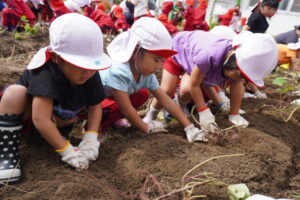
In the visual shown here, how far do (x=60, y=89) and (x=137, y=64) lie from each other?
587 mm

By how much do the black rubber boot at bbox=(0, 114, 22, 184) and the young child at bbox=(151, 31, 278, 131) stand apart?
1160 mm

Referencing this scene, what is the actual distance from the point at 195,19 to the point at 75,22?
5207 mm

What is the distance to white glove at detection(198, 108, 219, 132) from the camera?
184 centimetres

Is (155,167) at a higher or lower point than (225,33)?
lower

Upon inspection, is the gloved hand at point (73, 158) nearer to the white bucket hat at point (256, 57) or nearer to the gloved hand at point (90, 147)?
the gloved hand at point (90, 147)

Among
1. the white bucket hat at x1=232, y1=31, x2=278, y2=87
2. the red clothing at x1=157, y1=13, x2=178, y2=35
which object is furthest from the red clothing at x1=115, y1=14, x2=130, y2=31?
the white bucket hat at x1=232, y1=31, x2=278, y2=87

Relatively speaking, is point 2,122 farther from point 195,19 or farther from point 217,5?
point 217,5

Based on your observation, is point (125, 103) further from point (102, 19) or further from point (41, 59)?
point (102, 19)

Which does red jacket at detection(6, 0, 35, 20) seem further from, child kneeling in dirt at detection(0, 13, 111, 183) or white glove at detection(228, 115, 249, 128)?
white glove at detection(228, 115, 249, 128)

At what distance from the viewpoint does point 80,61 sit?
3.78 feet

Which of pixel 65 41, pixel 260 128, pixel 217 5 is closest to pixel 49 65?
pixel 65 41

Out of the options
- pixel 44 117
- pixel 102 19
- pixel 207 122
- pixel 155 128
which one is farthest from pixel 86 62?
pixel 102 19

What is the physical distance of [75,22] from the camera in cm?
117

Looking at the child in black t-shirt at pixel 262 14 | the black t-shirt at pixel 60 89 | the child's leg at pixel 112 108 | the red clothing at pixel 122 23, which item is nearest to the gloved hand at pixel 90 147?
the black t-shirt at pixel 60 89
